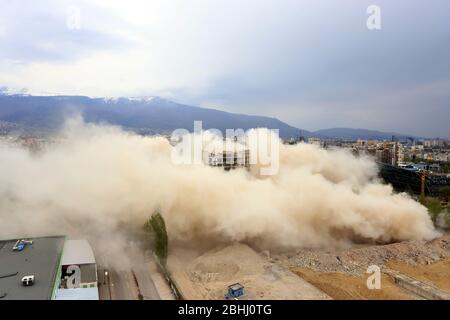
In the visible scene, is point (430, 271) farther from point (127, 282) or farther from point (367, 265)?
point (127, 282)

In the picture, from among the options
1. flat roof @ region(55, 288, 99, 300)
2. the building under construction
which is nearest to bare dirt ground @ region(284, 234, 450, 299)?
flat roof @ region(55, 288, 99, 300)

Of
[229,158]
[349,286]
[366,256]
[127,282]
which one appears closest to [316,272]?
[349,286]

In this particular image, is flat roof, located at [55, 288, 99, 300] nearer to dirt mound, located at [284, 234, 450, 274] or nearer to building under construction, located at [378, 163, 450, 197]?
dirt mound, located at [284, 234, 450, 274]

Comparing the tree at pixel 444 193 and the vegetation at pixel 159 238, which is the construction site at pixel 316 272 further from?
the tree at pixel 444 193

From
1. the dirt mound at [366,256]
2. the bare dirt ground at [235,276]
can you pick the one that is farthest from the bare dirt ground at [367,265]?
the bare dirt ground at [235,276]

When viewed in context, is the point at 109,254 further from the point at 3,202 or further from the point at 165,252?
the point at 3,202
